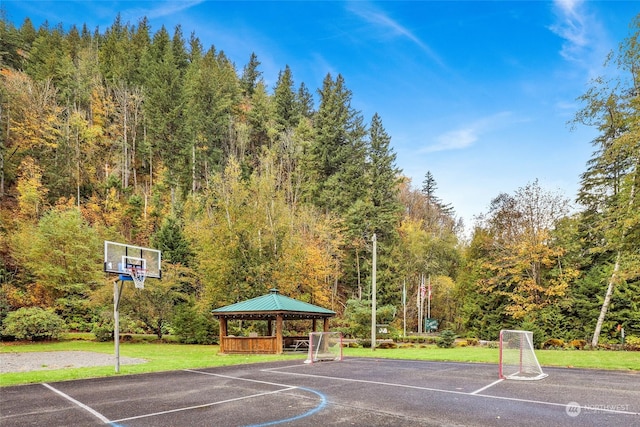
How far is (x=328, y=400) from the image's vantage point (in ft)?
25.7

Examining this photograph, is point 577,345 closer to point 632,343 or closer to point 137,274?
point 632,343

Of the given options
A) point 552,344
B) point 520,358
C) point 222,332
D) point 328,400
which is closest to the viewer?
point 328,400

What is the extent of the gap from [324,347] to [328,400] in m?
9.33

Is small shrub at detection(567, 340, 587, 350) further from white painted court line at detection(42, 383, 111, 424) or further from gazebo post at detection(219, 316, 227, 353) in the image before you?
white painted court line at detection(42, 383, 111, 424)

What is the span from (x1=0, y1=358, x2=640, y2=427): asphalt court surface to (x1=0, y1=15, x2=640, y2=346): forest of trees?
31.2 feet

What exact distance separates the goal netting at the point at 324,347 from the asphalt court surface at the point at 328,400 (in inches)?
179

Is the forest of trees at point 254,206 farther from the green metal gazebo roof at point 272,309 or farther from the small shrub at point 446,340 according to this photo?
the green metal gazebo roof at point 272,309

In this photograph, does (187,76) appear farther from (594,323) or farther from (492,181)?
(594,323)

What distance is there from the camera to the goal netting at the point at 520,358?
1144 cm

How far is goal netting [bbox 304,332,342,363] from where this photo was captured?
53.7 ft

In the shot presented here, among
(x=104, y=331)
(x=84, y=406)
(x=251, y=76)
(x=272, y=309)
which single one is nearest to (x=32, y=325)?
(x=104, y=331)

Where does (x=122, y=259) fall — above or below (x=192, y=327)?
above

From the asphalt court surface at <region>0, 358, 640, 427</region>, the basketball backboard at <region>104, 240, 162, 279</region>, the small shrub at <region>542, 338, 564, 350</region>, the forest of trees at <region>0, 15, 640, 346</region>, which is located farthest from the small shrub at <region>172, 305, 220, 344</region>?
the small shrub at <region>542, 338, 564, 350</region>

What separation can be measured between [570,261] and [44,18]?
273 feet
